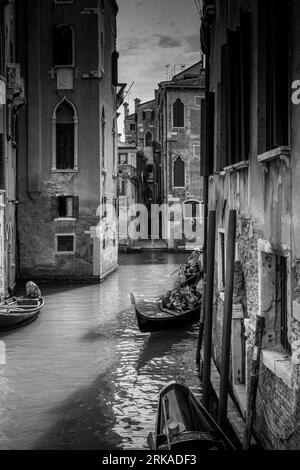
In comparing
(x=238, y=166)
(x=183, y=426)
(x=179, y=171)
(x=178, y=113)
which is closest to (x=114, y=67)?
(x=178, y=113)

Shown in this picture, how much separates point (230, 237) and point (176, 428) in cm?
203

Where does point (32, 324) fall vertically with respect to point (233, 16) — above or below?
below

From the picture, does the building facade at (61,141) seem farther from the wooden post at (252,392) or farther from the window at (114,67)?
the wooden post at (252,392)

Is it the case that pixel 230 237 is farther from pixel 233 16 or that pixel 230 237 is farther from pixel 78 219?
pixel 78 219

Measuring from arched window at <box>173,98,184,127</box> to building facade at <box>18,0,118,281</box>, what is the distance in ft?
42.8

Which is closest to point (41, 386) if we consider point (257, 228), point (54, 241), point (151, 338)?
point (151, 338)

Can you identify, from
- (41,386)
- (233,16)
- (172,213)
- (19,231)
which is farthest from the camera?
(172,213)

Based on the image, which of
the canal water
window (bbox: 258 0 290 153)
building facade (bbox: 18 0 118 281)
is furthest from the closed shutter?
window (bbox: 258 0 290 153)

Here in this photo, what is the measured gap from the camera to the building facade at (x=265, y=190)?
5371 millimetres

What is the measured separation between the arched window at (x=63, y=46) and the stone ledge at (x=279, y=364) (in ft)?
59.3

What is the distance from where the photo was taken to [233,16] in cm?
830

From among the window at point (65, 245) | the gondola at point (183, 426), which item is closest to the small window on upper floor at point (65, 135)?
the window at point (65, 245)

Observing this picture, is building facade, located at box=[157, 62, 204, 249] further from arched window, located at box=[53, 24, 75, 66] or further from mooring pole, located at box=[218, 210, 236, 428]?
mooring pole, located at box=[218, 210, 236, 428]

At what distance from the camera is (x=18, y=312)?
15.2 m
